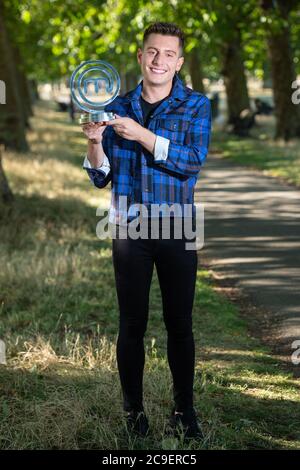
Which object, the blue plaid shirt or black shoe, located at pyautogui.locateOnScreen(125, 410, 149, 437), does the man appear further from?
black shoe, located at pyautogui.locateOnScreen(125, 410, 149, 437)

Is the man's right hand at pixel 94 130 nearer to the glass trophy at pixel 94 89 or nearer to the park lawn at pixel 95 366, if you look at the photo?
the glass trophy at pixel 94 89

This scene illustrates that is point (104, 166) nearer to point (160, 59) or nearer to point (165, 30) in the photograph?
point (160, 59)

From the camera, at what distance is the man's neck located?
4.12 metres

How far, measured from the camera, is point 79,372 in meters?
5.46

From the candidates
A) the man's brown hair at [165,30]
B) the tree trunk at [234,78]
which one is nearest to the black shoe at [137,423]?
the man's brown hair at [165,30]

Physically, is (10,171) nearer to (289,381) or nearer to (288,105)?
(288,105)

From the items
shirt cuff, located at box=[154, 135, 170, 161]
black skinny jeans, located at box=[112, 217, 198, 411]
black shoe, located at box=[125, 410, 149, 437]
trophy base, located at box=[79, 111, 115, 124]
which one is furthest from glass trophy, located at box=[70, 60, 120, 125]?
black shoe, located at box=[125, 410, 149, 437]

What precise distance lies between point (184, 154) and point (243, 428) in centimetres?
171

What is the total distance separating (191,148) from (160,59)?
18.6 inches

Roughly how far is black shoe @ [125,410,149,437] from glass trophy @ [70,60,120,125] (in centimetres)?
165

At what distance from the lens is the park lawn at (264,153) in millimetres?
17984

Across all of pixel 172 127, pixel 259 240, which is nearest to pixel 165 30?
pixel 172 127
